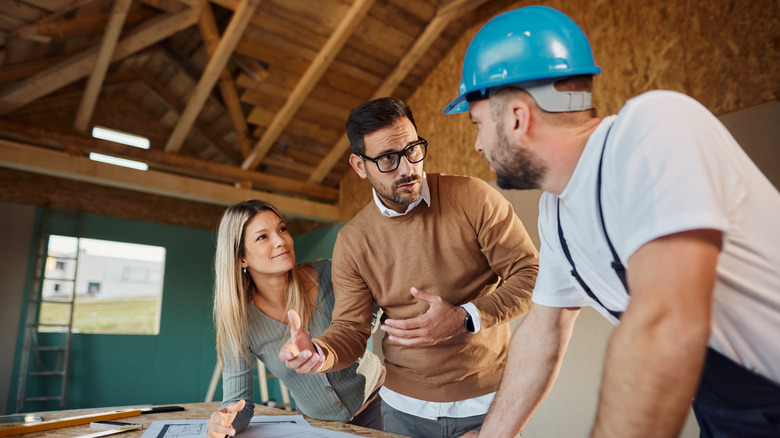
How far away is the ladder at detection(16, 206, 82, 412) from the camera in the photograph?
6352mm

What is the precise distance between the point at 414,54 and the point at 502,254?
4340 millimetres

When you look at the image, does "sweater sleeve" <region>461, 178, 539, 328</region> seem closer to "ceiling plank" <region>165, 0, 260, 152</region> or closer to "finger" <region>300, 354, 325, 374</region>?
"finger" <region>300, 354, 325, 374</region>

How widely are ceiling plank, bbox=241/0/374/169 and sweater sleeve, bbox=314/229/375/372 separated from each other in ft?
12.2

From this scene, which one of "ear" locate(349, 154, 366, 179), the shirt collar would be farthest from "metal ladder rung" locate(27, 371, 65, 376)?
the shirt collar

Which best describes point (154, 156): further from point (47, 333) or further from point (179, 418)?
point (179, 418)

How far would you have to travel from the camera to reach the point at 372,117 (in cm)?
178

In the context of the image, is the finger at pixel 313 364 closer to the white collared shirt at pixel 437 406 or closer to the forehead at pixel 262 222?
the white collared shirt at pixel 437 406

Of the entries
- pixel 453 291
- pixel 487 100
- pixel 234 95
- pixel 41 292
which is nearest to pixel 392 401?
pixel 453 291

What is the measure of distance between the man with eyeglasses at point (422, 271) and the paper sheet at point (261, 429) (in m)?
0.19

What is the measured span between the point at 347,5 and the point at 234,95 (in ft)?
5.30

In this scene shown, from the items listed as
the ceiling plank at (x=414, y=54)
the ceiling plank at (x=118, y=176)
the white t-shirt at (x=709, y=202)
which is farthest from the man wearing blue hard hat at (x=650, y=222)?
the ceiling plank at (x=414, y=54)

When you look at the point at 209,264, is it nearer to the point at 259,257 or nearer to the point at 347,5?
the point at 347,5

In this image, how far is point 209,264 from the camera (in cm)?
793

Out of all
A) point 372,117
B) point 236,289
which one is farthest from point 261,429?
point 372,117
